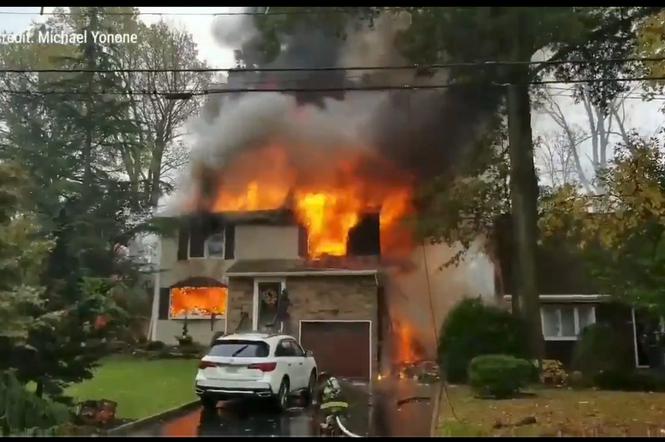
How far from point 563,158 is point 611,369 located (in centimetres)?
392

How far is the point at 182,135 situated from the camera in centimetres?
1175

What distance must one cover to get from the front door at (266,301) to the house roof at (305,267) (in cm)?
20

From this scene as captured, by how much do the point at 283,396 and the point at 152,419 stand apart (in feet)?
6.94

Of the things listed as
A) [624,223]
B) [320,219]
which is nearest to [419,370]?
[320,219]

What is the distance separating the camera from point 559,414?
9.62 meters

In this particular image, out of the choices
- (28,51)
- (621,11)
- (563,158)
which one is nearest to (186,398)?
(28,51)

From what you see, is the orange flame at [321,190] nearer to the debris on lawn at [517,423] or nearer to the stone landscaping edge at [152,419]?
the stone landscaping edge at [152,419]

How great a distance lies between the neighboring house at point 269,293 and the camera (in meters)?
10.9

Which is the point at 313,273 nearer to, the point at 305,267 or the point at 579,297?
the point at 305,267

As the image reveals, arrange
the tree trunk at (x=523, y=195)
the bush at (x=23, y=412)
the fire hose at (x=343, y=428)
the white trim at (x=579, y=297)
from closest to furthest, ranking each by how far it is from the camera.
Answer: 1. the fire hose at (x=343, y=428)
2. the bush at (x=23, y=412)
3. the white trim at (x=579, y=297)
4. the tree trunk at (x=523, y=195)

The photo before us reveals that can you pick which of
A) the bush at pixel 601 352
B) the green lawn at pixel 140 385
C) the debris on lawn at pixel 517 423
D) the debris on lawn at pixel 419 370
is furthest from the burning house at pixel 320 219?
the debris on lawn at pixel 517 423

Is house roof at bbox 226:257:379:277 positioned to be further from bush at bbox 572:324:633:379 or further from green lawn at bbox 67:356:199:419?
bush at bbox 572:324:633:379

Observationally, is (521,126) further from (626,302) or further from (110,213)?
(110,213)

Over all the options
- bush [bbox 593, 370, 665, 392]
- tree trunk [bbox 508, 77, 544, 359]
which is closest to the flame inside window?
tree trunk [bbox 508, 77, 544, 359]
